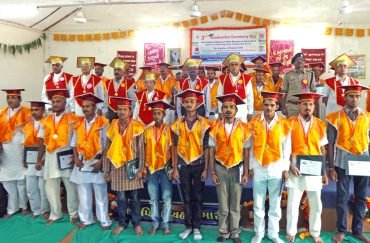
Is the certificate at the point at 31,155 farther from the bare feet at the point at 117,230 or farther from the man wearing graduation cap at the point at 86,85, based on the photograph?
the bare feet at the point at 117,230

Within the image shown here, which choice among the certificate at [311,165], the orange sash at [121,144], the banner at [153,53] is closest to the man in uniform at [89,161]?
the orange sash at [121,144]

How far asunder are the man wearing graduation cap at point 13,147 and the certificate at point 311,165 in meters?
3.68

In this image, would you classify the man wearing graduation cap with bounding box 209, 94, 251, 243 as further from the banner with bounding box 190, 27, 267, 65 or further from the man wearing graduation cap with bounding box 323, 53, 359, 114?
the banner with bounding box 190, 27, 267, 65

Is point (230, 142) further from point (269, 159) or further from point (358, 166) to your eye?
point (358, 166)

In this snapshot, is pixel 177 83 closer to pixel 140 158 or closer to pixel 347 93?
pixel 140 158

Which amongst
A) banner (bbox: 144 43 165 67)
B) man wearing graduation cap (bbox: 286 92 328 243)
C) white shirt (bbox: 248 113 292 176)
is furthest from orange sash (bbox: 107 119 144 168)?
banner (bbox: 144 43 165 67)

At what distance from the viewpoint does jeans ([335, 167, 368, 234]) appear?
3762 mm

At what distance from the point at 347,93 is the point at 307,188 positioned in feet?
3.70

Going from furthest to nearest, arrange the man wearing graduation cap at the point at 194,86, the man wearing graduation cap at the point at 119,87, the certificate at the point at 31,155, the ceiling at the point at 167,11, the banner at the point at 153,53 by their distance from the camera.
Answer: the banner at the point at 153,53, the ceiling at the point at 167,11, the man wearing graduation cap at the point at 119,87, the man wearing graduation cap at the point at 194,86, the certificate at the point at 31,155

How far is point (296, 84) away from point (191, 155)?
2419mm

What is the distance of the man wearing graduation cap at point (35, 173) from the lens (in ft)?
15.0

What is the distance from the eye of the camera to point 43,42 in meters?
8.30

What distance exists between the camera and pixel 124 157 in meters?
3.94

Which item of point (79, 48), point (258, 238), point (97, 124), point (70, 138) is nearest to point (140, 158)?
point (97, 124)
